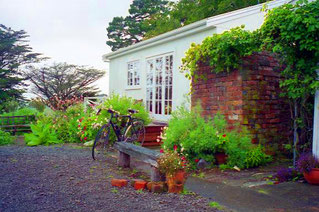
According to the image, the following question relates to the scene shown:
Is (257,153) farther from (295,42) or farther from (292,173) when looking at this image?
(295,42)

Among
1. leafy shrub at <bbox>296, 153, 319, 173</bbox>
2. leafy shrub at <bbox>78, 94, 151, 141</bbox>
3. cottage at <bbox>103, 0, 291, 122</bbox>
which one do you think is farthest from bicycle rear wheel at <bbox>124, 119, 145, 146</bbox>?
leafy shrub at <bbox>296, 153, 319, 173</bbox>

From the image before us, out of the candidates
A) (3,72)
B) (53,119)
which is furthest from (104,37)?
(53,119)

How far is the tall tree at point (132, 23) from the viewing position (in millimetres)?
29984

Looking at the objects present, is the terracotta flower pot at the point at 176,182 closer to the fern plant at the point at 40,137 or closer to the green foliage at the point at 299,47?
the green foliage at the point at 299,47

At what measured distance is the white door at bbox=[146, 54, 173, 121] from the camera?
978cm

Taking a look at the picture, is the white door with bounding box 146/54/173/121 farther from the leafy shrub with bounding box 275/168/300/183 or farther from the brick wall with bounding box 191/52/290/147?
the leafy shrub with bounding box 275/168/300/183

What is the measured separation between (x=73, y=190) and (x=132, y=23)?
27.5 metres

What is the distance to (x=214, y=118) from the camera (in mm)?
5820

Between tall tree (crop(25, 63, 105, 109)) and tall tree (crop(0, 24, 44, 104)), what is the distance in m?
1.13

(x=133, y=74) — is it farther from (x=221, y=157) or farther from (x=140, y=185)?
(x=140, y=185)

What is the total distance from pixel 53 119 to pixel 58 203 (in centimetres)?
696

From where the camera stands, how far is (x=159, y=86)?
10.3 metres

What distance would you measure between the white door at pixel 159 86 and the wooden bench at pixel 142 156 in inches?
167

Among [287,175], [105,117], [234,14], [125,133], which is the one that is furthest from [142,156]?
[234,14]
